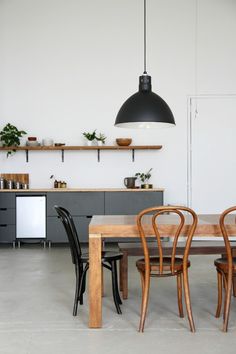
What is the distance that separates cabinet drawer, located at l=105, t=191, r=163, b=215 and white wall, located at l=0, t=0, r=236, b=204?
0.58 meters

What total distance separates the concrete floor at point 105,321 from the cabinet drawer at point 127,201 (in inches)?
85.1

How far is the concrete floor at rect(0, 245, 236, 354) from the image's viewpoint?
291cm

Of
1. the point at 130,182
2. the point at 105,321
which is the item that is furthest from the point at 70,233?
the point at 130,182

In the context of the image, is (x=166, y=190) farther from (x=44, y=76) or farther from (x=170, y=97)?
(x=44, y=76)

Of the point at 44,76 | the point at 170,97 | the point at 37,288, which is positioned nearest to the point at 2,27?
the point at 44,76

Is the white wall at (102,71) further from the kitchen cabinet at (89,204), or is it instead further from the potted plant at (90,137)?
the kitchen cabinet at (89,204)

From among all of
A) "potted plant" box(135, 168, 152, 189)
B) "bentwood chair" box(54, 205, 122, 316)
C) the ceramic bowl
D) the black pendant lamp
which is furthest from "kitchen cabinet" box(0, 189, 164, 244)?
"bentwood chair" box(54, 205, 122, 316)

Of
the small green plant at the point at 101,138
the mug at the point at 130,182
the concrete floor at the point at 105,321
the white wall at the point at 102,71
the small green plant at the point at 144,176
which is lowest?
the concrete floor at the point at 105,321

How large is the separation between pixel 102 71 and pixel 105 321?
5188mm

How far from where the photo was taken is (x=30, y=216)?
7238mm

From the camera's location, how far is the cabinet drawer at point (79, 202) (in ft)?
23.9

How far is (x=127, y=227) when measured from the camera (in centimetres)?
337

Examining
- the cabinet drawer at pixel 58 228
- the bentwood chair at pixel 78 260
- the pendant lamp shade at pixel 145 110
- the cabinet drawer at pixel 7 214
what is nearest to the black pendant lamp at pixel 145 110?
the pendant lamp shade at pixel 145 110

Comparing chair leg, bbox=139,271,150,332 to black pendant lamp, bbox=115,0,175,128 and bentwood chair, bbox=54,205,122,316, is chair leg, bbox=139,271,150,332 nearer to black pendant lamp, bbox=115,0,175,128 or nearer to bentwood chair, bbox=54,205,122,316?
bentwood chair, bbox=54,205,122,316
